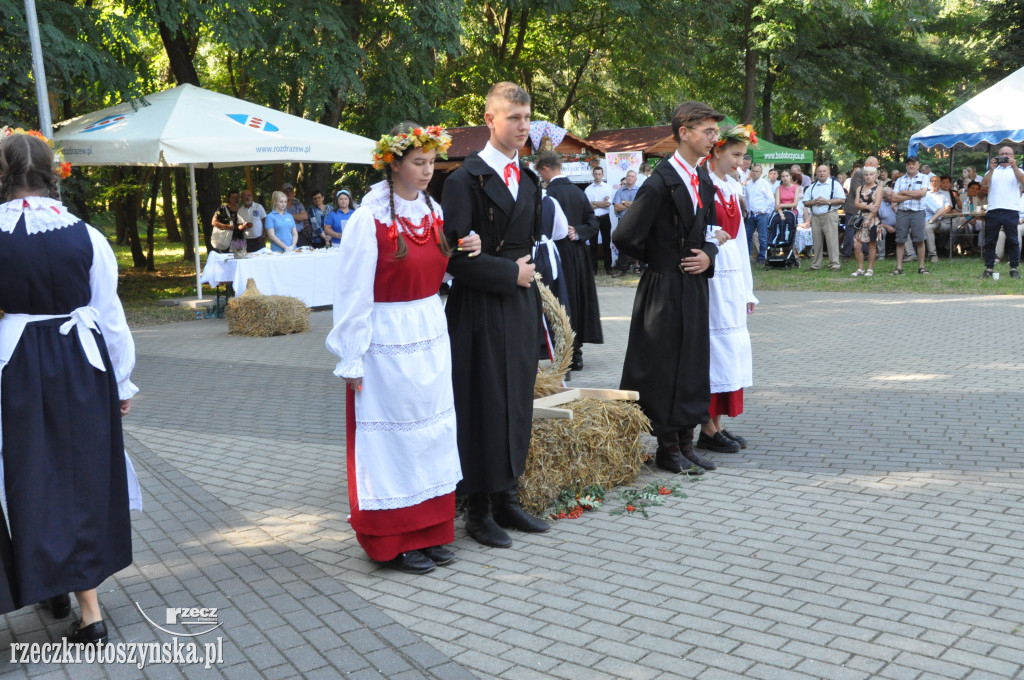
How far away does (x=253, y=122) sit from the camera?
15.5 metres

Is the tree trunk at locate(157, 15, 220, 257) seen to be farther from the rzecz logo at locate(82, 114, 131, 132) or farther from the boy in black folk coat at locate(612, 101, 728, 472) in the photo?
the boy in black folk coat at locate(612, 101, 728, 472)

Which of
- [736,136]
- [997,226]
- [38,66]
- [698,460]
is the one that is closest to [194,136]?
[38,66]

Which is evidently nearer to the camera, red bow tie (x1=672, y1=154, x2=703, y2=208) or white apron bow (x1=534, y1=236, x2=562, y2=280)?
red bow tie (x1=672, y1=154, x2=703, y2=208)

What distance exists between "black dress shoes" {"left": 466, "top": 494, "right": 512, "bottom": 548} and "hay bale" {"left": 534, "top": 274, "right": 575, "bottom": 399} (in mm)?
1065

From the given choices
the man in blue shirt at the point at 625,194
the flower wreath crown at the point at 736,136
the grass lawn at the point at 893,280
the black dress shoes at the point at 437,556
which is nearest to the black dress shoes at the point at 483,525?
the black dress shoes at the point at 437,556

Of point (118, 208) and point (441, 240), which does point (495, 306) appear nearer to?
point (441, 240)

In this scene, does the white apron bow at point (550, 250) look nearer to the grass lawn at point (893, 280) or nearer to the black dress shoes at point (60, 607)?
the black dress shoes at point (60, 607)

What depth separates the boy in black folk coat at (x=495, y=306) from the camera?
4.54 metres

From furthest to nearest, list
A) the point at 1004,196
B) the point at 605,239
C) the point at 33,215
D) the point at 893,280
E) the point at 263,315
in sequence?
the point at 605,239 < the point at 893,280 < the point at 1004,196 < the point at 263,315 < the point at 33,215

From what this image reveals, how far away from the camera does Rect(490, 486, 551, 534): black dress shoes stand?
4.90 metres

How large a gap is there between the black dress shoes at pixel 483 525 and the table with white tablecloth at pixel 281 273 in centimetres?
907

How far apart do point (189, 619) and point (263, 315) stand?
9272mm

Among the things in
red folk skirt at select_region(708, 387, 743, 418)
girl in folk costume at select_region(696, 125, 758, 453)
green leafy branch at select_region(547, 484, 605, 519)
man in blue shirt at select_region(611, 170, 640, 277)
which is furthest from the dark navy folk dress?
man in blue shirt at select_region(611, 170, 640, 277)

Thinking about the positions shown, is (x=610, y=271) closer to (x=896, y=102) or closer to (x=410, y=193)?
(x=410, y=193)
